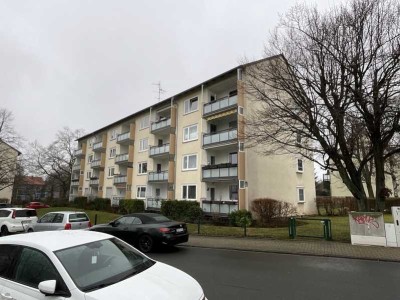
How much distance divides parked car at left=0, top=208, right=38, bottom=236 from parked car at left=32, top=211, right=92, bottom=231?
3813mm

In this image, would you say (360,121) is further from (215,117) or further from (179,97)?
(179,97)

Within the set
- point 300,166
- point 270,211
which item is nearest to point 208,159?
point 270,211

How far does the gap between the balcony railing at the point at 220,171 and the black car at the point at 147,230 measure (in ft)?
39.3

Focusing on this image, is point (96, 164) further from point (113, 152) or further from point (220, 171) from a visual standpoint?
point (220, 171)

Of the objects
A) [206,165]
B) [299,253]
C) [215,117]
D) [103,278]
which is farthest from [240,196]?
[103,278]

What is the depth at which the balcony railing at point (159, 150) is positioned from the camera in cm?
3217

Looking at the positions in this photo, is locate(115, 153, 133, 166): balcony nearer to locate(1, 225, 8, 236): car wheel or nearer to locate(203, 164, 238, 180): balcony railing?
locate(203, 164, 238, 180): balcony railing

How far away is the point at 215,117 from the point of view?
89.8ft

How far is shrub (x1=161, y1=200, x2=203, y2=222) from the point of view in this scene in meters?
24.8

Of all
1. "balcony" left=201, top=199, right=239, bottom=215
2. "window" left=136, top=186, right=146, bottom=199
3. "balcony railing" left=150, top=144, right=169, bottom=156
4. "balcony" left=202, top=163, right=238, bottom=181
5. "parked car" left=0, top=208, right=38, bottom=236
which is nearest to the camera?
"parked car" left=0, top=208, right=38, bottom=236

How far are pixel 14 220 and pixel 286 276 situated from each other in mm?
16523

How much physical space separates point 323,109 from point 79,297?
554 inches

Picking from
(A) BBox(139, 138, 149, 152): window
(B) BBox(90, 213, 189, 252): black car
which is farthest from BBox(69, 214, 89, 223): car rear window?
(A) BBox(139, 138, 149, 152): window

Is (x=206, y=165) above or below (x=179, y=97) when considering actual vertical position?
below
